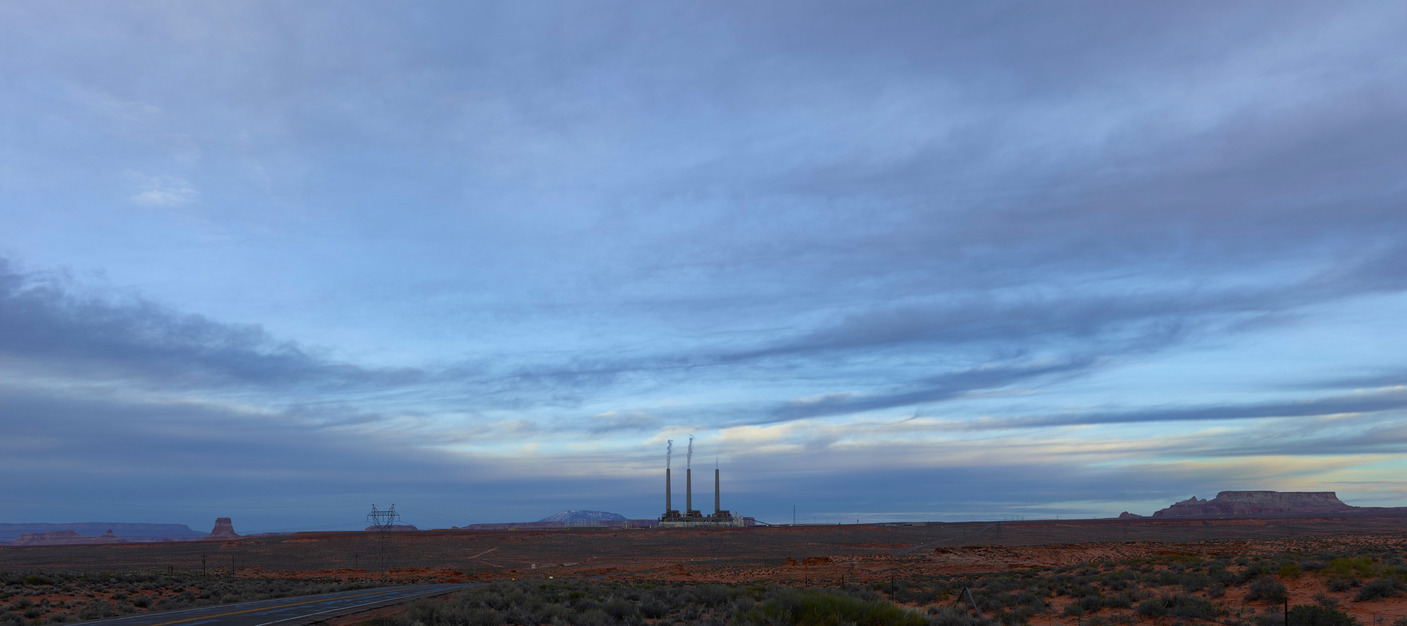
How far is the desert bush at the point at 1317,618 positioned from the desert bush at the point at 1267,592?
16.0 ft

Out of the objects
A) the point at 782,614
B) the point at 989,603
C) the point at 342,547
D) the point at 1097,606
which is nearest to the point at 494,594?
the point at 782,614

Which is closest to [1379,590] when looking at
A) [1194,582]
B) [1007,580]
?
[1194,582]

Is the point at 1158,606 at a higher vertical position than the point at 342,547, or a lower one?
higher

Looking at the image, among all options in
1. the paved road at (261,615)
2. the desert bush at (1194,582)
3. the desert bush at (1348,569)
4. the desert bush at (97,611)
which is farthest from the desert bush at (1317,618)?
the desert bush at (97,611)

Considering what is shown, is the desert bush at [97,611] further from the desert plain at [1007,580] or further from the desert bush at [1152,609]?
the desert bush at [1152,609]

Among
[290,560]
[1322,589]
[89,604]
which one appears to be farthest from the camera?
[290,560]

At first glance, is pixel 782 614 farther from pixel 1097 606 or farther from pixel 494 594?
pixel 1097 606

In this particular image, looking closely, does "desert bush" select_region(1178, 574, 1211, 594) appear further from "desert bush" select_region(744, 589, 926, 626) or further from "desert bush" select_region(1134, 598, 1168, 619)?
"desert bush" select_region(744, 589, 926, 626)

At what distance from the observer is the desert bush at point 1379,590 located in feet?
70.1

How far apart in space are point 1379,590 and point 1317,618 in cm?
612

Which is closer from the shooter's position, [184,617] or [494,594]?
[184,617]

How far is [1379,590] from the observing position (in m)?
21.5

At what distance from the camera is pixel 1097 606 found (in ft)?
78.1

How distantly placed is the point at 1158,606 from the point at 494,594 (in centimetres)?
1853
